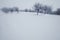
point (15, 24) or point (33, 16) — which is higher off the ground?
point (33, 16)

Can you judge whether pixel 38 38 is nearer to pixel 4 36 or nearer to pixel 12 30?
pixel 12 30

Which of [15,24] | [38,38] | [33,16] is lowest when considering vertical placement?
[38,38]

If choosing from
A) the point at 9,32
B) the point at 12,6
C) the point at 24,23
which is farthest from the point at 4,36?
the point at 12,6

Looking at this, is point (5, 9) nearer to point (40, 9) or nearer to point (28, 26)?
point (28, 26)

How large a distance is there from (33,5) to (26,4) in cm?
11

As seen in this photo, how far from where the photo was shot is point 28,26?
1.17 metres

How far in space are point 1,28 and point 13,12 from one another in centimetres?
31

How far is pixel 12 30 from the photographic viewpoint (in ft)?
3.77

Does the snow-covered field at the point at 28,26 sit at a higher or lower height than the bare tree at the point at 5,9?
lower

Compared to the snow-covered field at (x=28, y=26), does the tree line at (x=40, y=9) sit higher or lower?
higher

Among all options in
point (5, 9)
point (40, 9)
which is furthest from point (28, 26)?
point (5, 9)

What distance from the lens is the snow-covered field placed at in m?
1.14

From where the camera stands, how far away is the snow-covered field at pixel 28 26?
1142 mm

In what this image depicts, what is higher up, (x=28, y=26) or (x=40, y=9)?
(x=40, y=9)
